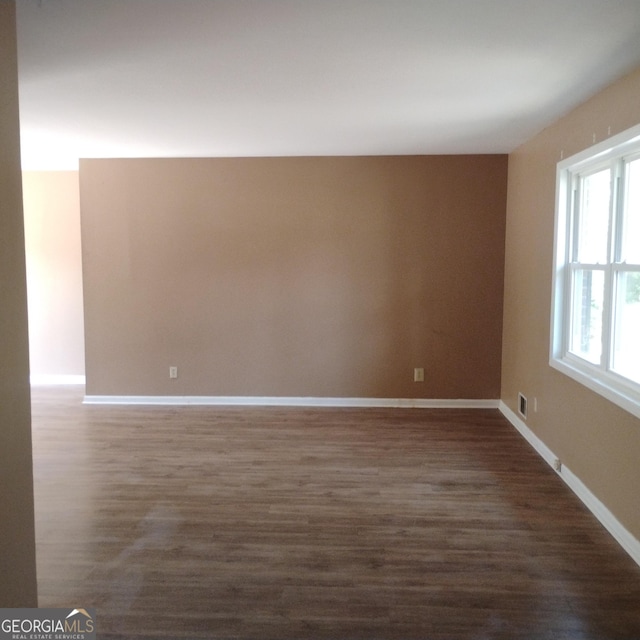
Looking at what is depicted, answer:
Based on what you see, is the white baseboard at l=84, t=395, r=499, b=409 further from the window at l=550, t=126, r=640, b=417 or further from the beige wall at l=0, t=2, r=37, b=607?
the beige wall at l=0, t=2, r=37, b=607

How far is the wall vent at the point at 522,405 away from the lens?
441 cm

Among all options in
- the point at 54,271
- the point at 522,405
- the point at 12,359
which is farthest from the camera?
the point at 54,271

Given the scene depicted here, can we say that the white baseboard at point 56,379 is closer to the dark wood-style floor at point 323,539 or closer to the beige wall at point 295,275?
the beige wall at point 295,275

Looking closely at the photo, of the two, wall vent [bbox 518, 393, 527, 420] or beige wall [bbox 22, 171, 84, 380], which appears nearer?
wall vent [bbox 518, 393, 527, 420]

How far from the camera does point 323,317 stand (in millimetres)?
5309

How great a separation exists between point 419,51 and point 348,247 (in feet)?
9.22

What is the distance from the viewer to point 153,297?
5.41 meters

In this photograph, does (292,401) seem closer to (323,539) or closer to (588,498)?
(323,539)

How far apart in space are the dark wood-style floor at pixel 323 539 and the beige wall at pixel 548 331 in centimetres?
25

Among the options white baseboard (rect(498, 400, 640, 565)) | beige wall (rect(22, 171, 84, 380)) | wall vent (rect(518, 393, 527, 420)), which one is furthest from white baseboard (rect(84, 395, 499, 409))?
beige wall (rect(22, 171, 84, 380))

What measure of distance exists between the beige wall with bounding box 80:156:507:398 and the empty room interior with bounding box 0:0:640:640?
28 mm

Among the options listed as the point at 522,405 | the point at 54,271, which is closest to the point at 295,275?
the point at 522,405

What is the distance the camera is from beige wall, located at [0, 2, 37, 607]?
1.83 m

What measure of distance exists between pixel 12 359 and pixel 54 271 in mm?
5089
